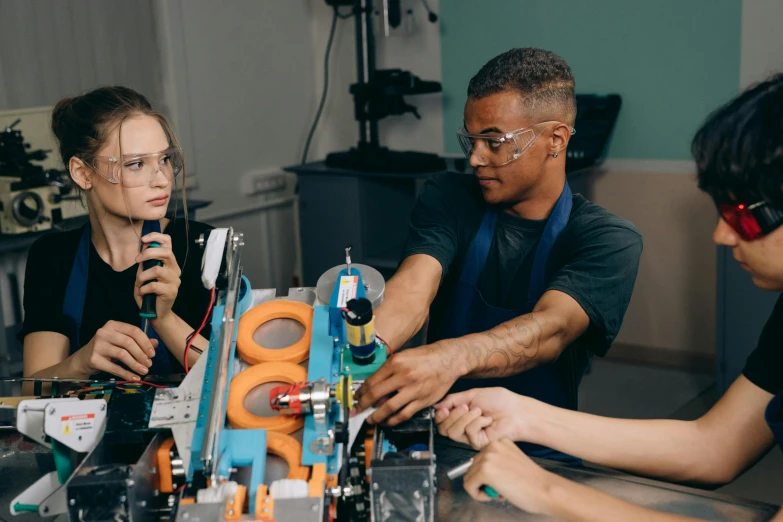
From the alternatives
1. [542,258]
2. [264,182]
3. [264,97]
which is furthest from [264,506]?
[264,97]

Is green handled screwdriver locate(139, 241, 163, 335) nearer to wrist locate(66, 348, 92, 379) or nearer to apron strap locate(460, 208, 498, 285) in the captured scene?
wrist locate(66, 348, 92, 379)

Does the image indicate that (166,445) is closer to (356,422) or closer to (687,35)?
(356,422)

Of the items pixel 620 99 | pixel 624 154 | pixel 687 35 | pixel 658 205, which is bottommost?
pixel 658 205

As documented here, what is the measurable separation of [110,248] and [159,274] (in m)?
0.36

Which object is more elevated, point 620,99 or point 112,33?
point 112,33

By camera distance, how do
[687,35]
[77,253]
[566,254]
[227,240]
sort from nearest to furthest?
[227,240], [566,254], [77,253], [687,35]

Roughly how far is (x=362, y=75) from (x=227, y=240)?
2710 mm

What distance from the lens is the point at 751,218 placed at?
1.10 metres

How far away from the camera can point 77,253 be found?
187cm

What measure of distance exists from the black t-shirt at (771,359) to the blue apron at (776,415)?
0.07 metres

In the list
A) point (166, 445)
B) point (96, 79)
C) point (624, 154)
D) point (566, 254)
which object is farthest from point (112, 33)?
point (166, 445)

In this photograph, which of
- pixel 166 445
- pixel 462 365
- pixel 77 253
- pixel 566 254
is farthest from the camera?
pixel 77 253

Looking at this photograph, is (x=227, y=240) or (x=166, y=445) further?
(x=227, y=240)

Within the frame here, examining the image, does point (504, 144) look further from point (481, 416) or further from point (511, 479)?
point (511, 479)
